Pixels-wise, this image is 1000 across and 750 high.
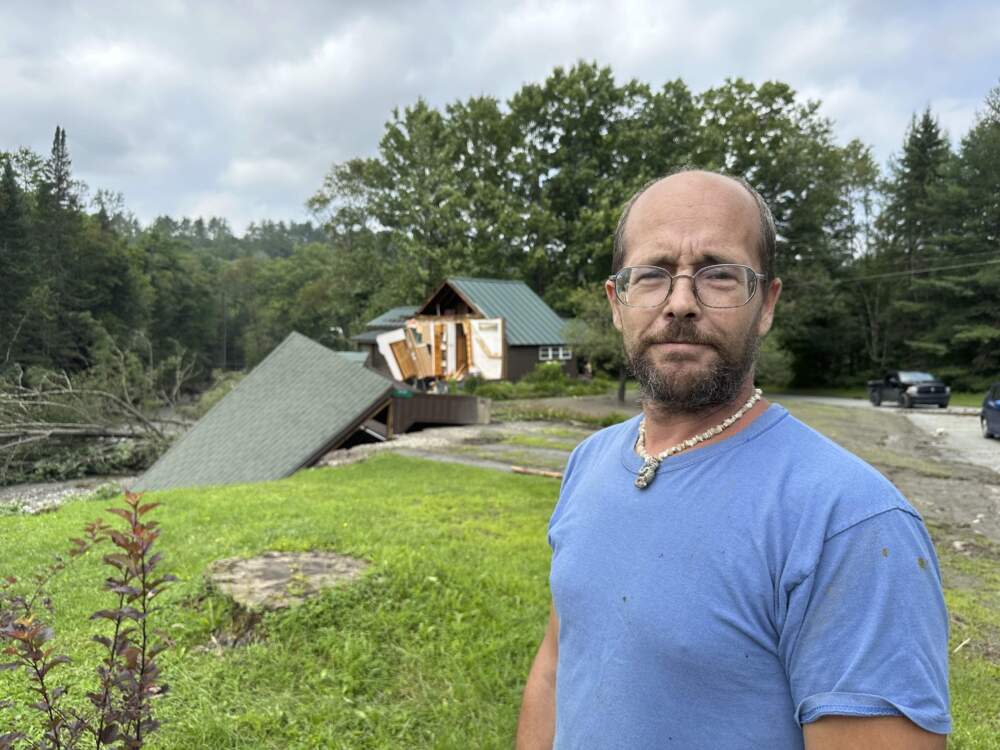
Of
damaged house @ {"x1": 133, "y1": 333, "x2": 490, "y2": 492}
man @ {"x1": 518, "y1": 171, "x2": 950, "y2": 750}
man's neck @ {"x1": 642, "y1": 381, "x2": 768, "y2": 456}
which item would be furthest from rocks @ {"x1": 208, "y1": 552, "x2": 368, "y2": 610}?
Result: damaged house @ {"x1": 133, "y1": 333, "x2": 490, "y2": 492}

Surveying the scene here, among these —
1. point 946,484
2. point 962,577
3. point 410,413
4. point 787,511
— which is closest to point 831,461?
point 787,511

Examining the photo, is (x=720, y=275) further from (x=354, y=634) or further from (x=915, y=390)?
(x=915, y=390)

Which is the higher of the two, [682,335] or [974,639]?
[682,335]

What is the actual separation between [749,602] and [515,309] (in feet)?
109

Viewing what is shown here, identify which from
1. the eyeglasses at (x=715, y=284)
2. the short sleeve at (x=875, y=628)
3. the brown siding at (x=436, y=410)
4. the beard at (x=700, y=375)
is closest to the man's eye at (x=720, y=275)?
the eyeglasses at (x=715, y=284)

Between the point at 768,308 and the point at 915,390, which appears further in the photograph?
the point at 915,390

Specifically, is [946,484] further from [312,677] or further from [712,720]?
[712,720]

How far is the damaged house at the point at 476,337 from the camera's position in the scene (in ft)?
97.7

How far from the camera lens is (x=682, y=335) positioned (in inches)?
57.3

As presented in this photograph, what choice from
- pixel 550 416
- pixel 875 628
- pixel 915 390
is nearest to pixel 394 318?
pixel 550 416

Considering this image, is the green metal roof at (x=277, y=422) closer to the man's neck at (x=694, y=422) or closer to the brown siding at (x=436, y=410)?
the brown siding at (x=436, y=410)

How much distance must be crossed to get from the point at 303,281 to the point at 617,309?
2723 inches

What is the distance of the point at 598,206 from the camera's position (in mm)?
40938

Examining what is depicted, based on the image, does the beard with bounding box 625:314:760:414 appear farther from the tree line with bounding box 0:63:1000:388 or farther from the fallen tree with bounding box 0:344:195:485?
the tree line with bounding box 0:63:1000:388
